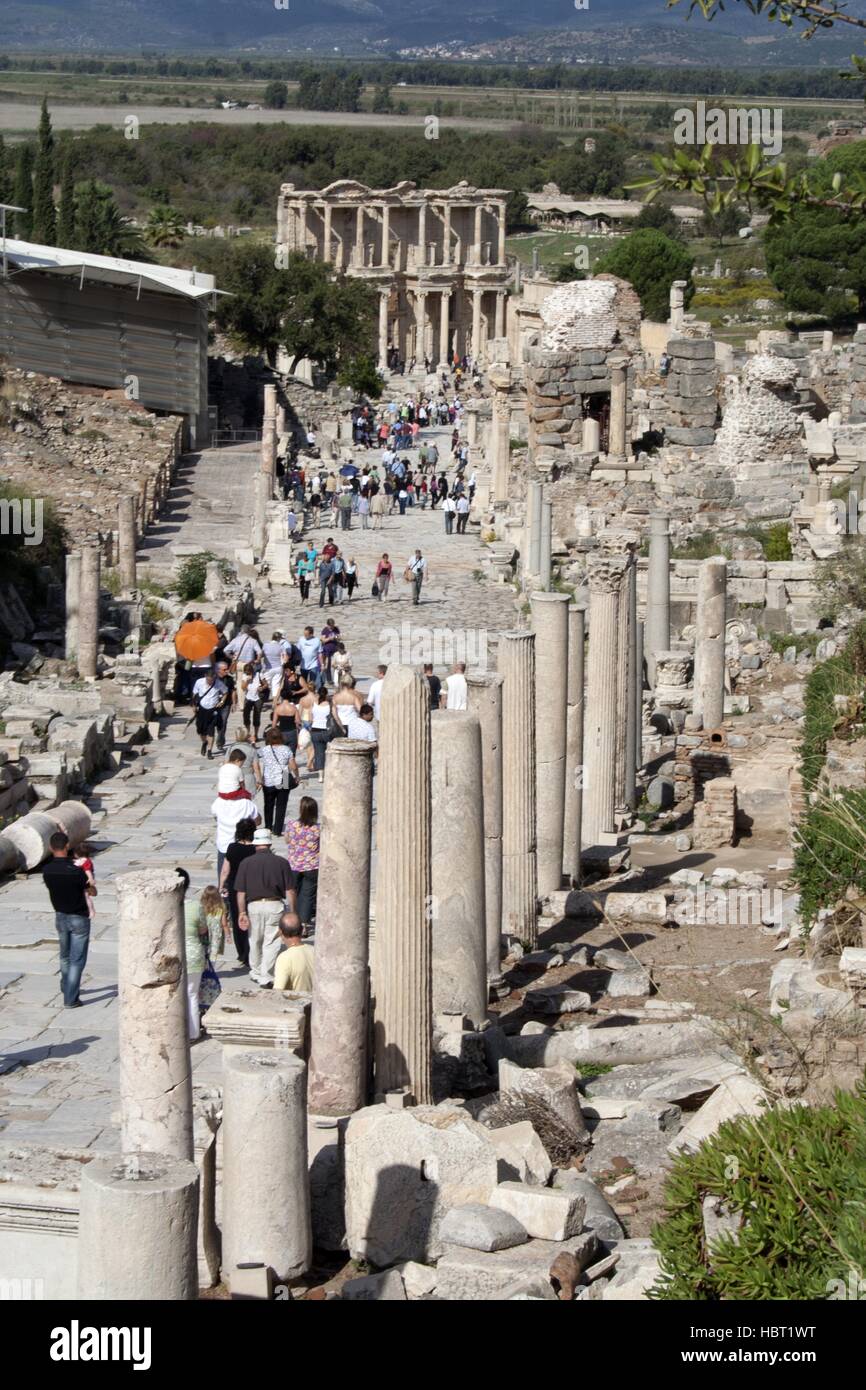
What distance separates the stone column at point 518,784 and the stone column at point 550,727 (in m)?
1.01

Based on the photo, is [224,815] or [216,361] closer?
[224,815]

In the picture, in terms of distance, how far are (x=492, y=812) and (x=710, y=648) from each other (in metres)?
9.43

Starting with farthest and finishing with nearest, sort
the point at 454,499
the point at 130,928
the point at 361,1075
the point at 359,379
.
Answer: the point at 359,379 < the point at 454,499 < the point at 361,1075 < the point at 130,928

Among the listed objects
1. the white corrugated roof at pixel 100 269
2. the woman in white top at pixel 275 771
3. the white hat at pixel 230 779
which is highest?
the white corrugated roof at pixel 100 269

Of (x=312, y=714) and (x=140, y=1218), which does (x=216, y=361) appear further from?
(x=140, y=1218)

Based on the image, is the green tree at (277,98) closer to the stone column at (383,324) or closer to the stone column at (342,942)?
the stone column at (383,324)

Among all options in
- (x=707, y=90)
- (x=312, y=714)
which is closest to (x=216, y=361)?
(x=312, y=714)

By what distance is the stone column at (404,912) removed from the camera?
36.2 ft

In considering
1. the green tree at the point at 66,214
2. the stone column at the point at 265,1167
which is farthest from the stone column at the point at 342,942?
the green tree at the point at 66,214

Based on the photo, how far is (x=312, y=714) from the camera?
1975cm

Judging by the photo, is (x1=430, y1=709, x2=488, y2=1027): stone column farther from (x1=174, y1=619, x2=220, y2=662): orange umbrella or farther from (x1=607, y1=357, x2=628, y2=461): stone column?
(x1=607, y1=357, x2=628, y2=461): stone column
